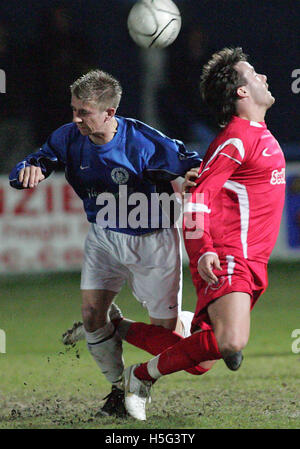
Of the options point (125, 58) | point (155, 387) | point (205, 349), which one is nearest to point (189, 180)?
point (205, 349)

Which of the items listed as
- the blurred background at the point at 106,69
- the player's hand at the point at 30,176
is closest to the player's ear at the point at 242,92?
the player's hand at the point at 30,176

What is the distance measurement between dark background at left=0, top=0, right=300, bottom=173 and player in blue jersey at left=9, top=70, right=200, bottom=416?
180 inches

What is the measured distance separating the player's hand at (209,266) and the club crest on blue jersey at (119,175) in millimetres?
784

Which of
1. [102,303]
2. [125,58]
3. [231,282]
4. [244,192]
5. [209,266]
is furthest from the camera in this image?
[125,58]

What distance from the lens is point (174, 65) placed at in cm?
934

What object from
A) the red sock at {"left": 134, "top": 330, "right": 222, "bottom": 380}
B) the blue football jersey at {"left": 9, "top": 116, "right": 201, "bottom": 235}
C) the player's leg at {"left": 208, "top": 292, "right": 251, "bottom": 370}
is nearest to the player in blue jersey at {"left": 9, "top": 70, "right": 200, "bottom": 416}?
the blue football jersey at {"left": 9, "top": 116, "right": 201, "bottom": 235}

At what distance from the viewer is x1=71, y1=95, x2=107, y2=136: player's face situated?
14.4 ft

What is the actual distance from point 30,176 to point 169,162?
71 cm

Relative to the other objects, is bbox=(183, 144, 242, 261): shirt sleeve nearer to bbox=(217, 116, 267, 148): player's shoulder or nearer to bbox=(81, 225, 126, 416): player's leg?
bbox=(217, 116, 267, 148): player's shoulder

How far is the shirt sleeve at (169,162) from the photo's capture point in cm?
445

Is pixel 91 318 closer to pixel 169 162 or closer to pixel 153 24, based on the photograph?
pixel 169 162

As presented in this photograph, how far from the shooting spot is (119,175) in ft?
14.7

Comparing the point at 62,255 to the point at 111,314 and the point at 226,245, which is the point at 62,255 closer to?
the point at 111,314

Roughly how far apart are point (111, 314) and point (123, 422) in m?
0.72
